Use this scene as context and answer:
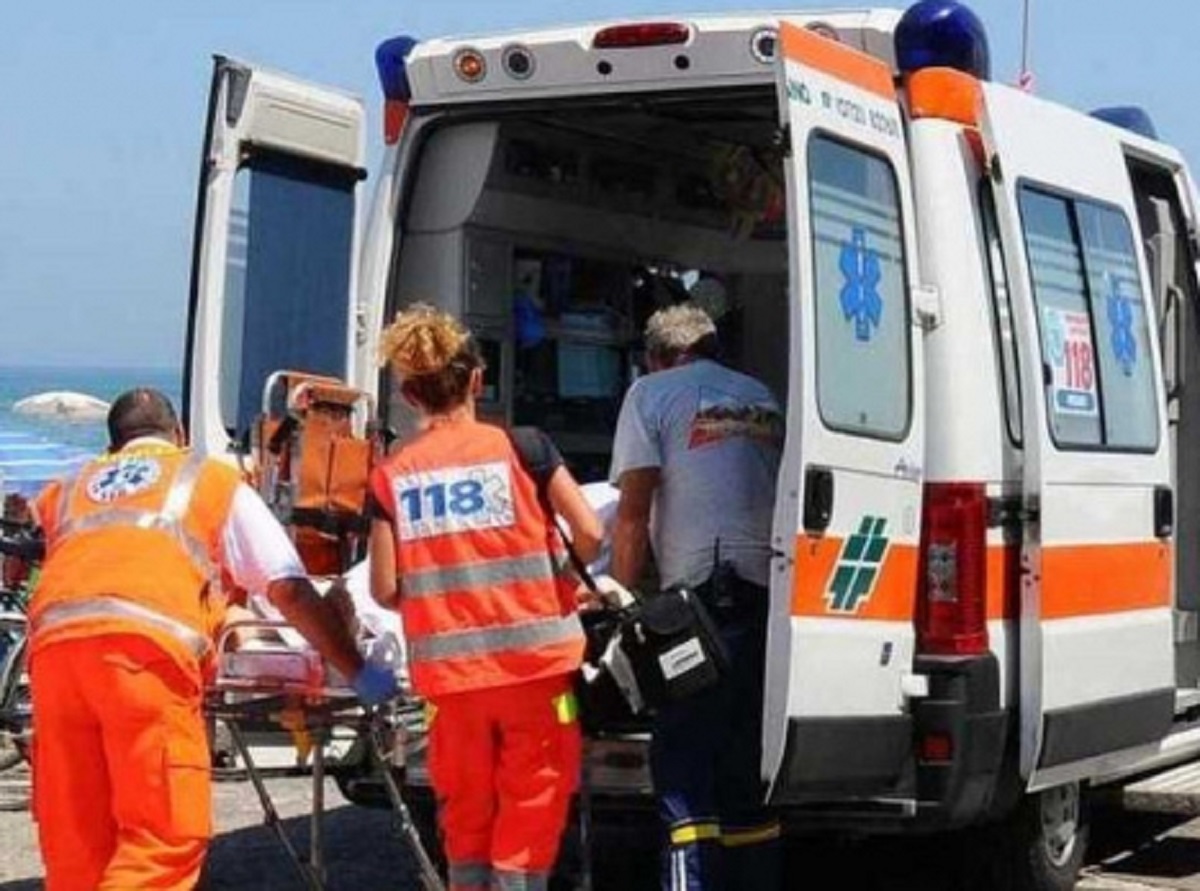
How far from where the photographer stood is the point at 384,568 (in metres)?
5.83

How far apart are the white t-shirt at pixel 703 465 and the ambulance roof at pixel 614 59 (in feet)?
3.02

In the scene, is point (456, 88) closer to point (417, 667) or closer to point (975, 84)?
point (975, 84)

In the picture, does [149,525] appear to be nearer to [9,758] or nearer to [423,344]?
[423,344]

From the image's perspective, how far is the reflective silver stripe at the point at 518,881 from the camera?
5695 millimetres

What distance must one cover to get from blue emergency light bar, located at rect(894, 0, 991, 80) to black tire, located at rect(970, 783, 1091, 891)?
80.1 inches

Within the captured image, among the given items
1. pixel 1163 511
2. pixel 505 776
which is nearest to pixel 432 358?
pixel 505 776

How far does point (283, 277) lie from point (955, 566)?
2272 mm

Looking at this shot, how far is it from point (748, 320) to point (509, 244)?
1654 millimetres

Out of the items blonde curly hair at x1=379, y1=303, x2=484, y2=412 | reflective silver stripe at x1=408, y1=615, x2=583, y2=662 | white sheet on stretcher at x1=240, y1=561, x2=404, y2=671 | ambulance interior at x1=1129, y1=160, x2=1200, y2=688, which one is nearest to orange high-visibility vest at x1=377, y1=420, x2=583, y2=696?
reflective silver stripe at x1=408, y1=615, x2=583, y2=662

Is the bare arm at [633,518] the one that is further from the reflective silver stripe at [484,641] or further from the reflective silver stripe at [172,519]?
the reflective silver stripe at [172,519]

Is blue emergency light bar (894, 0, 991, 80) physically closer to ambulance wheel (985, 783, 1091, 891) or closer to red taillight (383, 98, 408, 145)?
red taillight (383, 98, 408, 145)

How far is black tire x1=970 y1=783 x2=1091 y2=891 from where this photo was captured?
22.4 feet

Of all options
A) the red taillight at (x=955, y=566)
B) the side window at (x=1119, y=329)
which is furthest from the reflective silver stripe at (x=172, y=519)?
the side window at (x=1119, y=329)

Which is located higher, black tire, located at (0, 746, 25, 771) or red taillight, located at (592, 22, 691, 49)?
red taillight, located at (592, 22, 691, 49)
